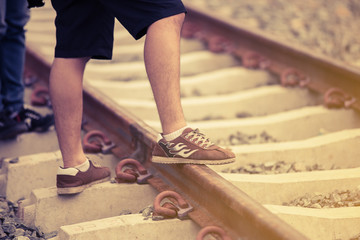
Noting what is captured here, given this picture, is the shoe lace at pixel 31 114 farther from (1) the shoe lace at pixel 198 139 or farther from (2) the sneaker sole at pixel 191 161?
(1) the shoe lace at pixel 198 139

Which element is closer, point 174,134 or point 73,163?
point 174,134

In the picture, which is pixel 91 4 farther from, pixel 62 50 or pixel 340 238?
pixel 340 238

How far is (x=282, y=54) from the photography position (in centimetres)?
508

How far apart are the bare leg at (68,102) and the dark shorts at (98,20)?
6 centimetres

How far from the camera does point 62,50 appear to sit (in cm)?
302

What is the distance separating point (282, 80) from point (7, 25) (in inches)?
83.5

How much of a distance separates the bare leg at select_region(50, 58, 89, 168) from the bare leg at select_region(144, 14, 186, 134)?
0.38 meters

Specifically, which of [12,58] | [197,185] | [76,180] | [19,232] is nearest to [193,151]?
[197,185]

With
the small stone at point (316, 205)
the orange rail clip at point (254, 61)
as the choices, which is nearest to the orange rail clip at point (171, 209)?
the small stone at point (316, 205)

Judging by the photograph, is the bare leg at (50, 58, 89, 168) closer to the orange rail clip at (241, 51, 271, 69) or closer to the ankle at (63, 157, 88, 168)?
the ankle at (63, 157, 88, 168)

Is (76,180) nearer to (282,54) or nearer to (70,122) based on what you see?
(70,122)

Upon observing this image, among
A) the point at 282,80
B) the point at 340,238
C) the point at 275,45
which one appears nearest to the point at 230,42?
the point at 275,45

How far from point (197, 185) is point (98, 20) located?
3.07 feet

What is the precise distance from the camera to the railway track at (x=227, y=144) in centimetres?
280
